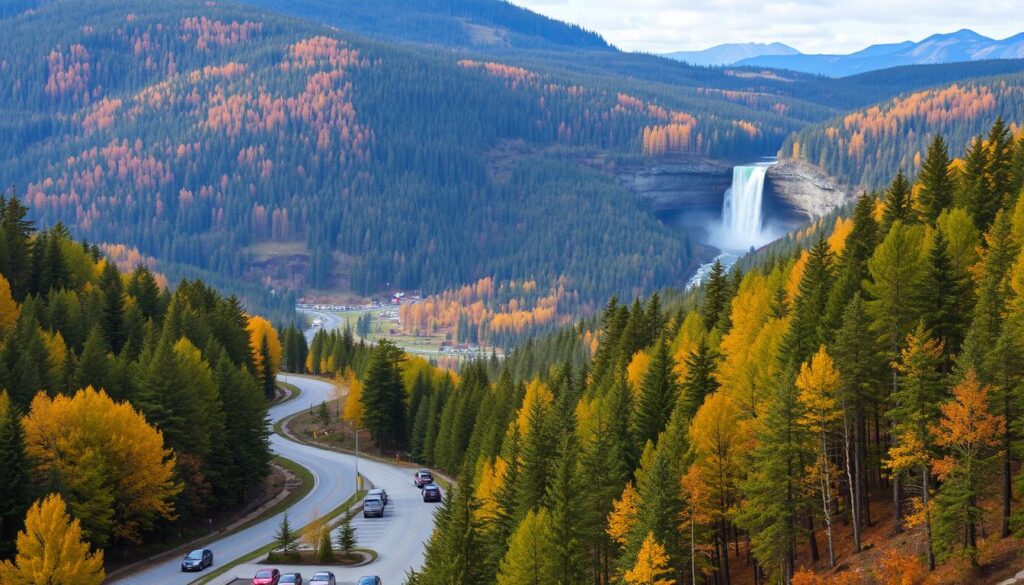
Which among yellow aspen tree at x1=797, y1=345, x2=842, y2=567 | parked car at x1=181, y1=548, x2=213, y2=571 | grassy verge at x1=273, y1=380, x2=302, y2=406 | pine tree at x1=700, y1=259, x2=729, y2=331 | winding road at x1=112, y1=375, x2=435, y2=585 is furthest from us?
grassy verge at x1=273, y1=380, x2=302, y2=406

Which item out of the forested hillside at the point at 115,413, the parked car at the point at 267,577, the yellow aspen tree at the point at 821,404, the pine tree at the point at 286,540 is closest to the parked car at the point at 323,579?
the parked car at the point at 267,577

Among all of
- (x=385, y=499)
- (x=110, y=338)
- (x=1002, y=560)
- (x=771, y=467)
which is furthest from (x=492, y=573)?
(x=110, y=338)

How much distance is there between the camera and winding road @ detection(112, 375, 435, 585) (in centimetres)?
7775

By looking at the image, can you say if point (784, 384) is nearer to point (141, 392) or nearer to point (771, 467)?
point (771, 467)

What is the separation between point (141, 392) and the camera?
9075 cm

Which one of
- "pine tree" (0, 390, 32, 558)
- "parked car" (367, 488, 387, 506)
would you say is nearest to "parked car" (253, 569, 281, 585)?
"pine tree" (0, 390, 32, 558)

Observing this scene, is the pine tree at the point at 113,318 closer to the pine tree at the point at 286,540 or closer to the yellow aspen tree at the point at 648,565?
the pine tree at the point at 286,540

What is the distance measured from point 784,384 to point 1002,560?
1428cm

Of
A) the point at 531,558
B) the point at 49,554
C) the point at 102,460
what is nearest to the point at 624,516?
the point at 531,558

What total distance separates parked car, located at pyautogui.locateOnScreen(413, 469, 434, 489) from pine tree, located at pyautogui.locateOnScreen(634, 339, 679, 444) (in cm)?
3092

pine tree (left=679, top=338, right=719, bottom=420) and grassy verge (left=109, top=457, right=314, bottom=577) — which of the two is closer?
pine tree (left=679, top=338, right=719, bottom=420)

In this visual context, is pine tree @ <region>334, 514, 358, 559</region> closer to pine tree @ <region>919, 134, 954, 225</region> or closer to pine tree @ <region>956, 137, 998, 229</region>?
pine tree @ <region>956, 137, 998, 229</region>

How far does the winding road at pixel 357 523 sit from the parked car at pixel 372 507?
0.54 meters

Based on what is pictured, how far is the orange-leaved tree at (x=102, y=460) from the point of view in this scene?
253 ft
